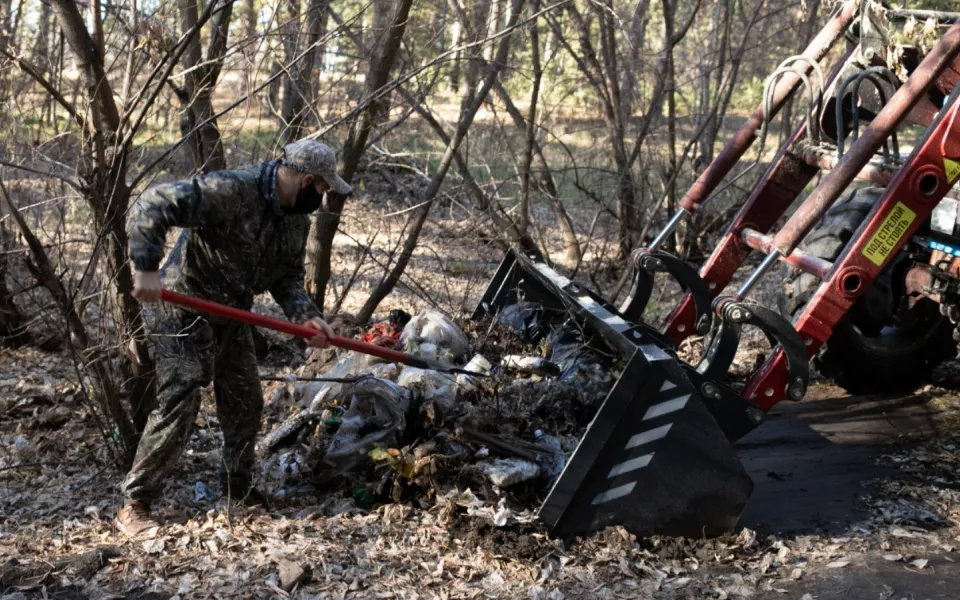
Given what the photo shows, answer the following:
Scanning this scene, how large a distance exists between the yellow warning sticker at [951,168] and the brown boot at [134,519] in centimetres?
395

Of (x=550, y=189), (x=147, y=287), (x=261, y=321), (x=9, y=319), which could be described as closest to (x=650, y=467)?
(x=261, y=321)

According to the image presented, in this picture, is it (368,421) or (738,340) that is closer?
(738,340)

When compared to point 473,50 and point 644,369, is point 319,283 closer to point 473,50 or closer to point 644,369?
point 473,50

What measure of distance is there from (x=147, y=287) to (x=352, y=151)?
118 inches

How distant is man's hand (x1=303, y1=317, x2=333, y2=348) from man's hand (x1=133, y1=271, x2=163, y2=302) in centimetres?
77

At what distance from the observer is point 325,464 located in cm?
492

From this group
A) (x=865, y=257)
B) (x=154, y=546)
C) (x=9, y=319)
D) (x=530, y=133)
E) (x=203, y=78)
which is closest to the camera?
(x=154, y=546)

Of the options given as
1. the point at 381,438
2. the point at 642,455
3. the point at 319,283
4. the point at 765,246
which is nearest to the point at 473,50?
the point at 319,283

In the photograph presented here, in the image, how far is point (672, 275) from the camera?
5.80 meters

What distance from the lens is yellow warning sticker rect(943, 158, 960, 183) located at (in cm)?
454

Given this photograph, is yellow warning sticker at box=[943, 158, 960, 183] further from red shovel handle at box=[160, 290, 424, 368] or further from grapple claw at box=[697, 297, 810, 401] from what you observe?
red shovel handle at box=[160, 290, 424, 368]

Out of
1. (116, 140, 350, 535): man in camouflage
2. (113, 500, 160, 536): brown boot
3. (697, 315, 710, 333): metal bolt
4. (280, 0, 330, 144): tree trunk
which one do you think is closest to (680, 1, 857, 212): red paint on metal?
(697, 315, 710, 333): metal bolt

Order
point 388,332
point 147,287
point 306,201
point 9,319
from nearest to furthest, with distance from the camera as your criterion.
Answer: point 147,287 → point 306,201 → point 388,332 → point 9,319

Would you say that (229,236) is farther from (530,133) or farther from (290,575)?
(530,133)
